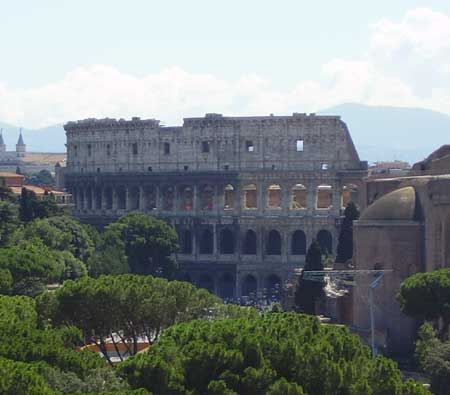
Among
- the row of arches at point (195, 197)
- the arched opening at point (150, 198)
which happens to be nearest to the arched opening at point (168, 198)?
the row of arches at point (195, 197)

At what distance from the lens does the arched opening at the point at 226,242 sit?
127562 millimetres

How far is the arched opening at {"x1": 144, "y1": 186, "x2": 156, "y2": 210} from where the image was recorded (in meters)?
133

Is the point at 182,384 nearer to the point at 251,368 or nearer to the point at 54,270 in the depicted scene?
the point at 251,368

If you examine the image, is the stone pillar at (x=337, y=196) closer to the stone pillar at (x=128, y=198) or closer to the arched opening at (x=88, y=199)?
the stone pillar at (x=128, y=198)

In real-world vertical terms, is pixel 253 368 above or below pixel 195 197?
below

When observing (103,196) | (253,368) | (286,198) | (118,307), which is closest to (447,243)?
(118,307)

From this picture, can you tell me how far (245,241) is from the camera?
5002 inches

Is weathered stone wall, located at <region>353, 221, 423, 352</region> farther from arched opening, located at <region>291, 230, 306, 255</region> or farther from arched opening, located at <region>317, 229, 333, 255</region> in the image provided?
arched opening, located at <region>291, 230, 306, 255</region>

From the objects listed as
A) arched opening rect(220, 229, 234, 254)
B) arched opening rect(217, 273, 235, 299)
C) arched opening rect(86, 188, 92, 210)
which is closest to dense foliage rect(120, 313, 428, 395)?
arched opening rect(217, 273, 235, 299)

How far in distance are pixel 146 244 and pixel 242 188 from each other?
18108mm

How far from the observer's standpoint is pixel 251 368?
4212cm

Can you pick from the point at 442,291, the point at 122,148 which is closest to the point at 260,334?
the point at 442,291

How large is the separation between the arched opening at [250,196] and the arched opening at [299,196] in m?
3.32

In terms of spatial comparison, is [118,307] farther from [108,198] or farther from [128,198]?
[108,198]
